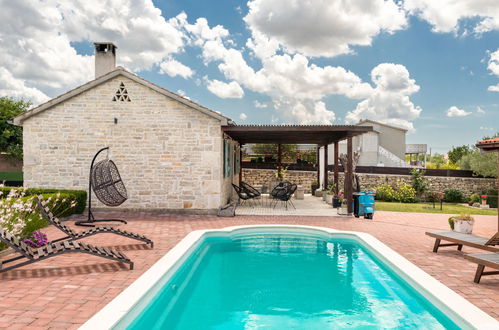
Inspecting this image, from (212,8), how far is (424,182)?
648 inches

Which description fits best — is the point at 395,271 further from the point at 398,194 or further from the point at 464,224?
the point at 398,194

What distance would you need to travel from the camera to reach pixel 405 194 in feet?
67.2

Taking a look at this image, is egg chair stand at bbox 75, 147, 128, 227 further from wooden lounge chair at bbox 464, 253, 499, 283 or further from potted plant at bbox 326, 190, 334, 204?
potted plant at bbox 326, 190, 334, 204

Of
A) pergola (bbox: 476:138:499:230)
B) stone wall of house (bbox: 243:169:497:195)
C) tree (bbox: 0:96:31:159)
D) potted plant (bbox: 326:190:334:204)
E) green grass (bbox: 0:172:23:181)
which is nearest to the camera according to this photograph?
pergola (bbox: 476:138:499:230)

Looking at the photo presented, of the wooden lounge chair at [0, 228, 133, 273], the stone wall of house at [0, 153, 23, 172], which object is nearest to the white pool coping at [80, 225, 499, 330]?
the wooden lounge chair at [0, 228, 133, 273]

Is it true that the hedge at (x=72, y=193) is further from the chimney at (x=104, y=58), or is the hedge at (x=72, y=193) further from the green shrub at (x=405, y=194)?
the green shrub at (x=405, y=194)

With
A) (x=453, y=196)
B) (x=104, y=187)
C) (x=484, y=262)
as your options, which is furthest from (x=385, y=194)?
(x=104, y=187)

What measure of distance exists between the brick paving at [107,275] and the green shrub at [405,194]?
10.9 metres

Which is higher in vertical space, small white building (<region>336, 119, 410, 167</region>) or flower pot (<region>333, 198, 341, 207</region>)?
small white building (<region>336, 119, 410, 167</region>)

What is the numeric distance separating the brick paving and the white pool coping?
18cm

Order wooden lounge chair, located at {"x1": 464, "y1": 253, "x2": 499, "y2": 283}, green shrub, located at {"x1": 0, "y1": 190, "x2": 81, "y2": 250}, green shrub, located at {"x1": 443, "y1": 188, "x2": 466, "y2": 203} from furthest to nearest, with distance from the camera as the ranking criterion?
green shrub, located at {"x1": 443, "y1": 188, "x2": 466, "y2": 203}, green shrub, located at {"x1": 0, "y1": 190, "x2": 81, "y2": 250}, wooden lounge chair, located at {"x1": 464, "y1": 253, "x2": 499, "y2": 283}

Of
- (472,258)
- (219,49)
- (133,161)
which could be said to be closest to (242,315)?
(472,258)

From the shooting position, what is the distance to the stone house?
36.3 ft

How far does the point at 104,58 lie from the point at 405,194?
1771cm
